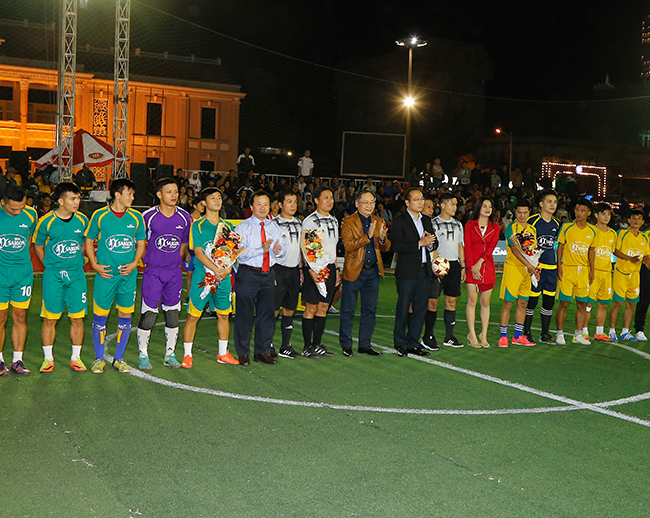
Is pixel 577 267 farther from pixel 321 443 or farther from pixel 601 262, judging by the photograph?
pixel 321 443

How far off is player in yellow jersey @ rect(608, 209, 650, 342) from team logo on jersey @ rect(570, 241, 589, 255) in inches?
29.0

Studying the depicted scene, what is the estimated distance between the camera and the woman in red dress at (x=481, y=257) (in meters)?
9.80

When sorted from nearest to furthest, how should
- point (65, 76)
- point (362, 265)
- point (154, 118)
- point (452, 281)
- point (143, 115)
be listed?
point (362, 265) < point (452, 281) < point (65, 76) < point (143, 115) < point (154, 118)

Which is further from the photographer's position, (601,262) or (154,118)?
(154,118)

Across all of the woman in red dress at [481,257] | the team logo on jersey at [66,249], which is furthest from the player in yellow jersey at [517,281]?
the team logo on jersey at [66,249]

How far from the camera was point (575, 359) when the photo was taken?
9.26 m

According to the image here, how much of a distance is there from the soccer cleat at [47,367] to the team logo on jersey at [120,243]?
139 centimetres

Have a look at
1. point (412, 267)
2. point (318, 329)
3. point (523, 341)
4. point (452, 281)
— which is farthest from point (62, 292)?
point (523, 341)

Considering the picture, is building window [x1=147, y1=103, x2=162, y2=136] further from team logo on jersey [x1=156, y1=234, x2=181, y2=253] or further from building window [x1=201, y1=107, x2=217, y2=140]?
team logo on jersey [x1=156, y1=234, x2=181, y2=253]

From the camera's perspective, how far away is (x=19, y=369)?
7383mm

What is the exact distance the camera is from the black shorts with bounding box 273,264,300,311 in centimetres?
856

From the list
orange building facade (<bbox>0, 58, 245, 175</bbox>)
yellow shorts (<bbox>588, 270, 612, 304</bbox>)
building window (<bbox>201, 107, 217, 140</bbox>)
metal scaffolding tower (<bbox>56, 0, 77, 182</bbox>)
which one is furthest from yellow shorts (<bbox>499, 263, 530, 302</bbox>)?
building window (<bbox>201, 107, 217, 140</bbox>)

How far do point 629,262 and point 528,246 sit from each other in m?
2.13

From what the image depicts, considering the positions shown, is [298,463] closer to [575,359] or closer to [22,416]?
[22,416]
